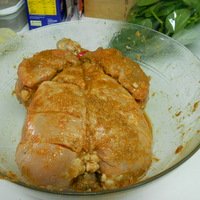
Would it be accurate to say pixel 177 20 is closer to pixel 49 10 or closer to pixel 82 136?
Answer: pixel 49 10

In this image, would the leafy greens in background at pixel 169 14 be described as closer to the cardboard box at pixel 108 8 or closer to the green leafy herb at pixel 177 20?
the green leafy herb at pixel 177 20

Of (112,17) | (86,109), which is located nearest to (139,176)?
(86,109)

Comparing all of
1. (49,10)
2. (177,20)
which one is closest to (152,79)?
(177,20)

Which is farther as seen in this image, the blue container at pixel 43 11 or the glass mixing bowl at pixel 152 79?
the blue container at pixel 43 11

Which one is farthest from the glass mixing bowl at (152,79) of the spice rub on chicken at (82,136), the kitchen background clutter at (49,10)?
the kitchen background clutter at (49,10)

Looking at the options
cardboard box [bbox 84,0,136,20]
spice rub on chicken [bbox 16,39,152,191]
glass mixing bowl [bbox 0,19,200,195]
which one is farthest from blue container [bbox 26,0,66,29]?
spice rub on chicken [bbox 16,39,152,191]

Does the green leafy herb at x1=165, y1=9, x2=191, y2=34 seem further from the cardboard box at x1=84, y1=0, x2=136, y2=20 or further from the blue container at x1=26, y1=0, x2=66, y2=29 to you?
the blue container at x1=26, y1=0, x2=66, y2=29
